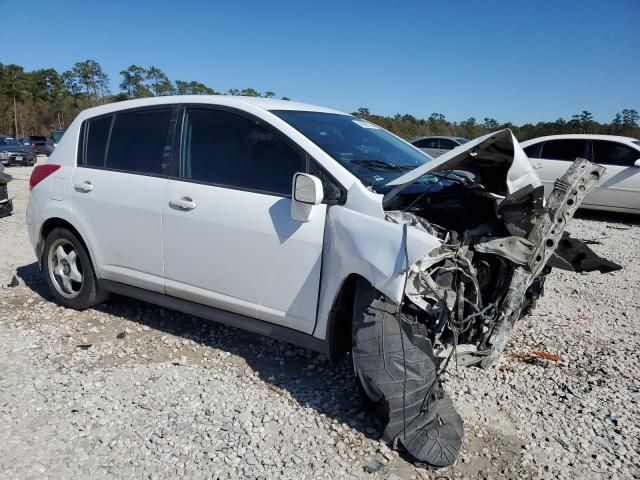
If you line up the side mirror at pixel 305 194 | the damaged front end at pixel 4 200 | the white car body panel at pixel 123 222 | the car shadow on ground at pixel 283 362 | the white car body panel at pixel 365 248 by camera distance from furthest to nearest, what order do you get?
the damaged front end at pixel 4 200 < the white car body panel at pixel 123 222 < the car shadow on ground at pixel 283 362 < the side mirror at pixel 305 194 < the white car body panel at pixel 365 248

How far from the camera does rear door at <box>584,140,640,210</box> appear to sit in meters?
9.34

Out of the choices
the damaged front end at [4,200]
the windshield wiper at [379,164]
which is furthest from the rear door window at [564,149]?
the damaged front end at [4,200]

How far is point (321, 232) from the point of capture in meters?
2.91

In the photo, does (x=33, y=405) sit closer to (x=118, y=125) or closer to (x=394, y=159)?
(x=118, y=125)

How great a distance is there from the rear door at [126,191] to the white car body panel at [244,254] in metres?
0.19

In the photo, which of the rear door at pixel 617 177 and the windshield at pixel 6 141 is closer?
the rear door at pixel 617 177

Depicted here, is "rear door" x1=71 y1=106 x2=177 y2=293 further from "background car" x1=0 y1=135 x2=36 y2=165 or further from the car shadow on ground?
"background car" x1=0 y1=135 x2=36 y2=165

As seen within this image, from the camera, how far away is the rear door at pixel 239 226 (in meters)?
3.02

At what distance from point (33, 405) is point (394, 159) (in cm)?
290

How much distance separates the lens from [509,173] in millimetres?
2559

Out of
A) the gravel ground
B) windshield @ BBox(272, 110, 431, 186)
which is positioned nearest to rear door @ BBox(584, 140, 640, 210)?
the gravel ground

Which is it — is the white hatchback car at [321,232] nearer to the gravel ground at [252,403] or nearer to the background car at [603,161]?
the gravel ground at [252,403]

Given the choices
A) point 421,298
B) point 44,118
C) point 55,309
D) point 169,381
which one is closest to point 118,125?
point 55,309

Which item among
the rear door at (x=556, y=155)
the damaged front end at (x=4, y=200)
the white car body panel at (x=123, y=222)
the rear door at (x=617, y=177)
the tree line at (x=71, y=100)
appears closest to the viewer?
the white car body panel at (x=123, y=222)
